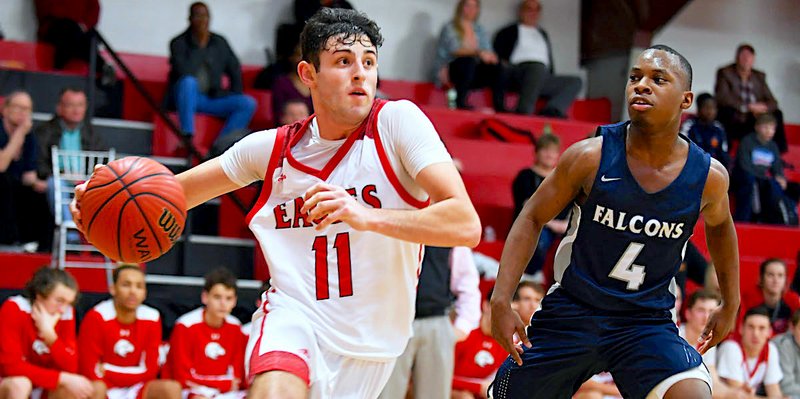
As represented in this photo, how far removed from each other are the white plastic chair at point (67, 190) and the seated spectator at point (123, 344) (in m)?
0.97

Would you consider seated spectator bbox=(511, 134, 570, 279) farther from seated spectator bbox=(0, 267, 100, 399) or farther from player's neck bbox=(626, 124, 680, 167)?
player's neck bbox=(626, 124, 680, 167)

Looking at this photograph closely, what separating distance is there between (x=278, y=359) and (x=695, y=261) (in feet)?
21.0

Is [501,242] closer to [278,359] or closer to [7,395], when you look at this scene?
[7,395]

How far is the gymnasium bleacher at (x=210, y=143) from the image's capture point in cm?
902

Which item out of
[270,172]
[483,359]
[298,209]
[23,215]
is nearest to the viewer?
[298,209]

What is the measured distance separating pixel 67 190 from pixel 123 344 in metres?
1.71

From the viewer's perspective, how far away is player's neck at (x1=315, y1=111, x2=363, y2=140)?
3.69 meters

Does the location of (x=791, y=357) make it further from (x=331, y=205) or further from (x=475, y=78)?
(x=331, y=205)

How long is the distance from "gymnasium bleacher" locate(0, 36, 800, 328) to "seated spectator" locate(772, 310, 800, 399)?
5.27 ft

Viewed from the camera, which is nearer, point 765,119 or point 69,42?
point 69,42

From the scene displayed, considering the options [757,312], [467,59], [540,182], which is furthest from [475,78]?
[757,312]

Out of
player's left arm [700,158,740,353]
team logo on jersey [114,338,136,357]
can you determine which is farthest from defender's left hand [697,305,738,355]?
team logo on jersey [114,338,136,357]

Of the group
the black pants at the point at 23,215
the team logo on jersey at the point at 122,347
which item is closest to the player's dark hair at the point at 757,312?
the team logo on jersey at the point at 122,347

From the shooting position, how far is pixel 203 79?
1019cm
